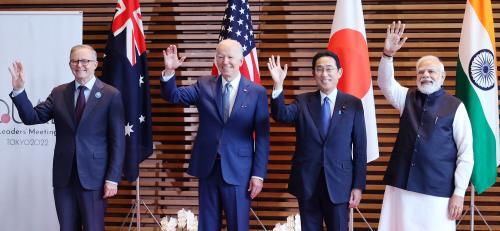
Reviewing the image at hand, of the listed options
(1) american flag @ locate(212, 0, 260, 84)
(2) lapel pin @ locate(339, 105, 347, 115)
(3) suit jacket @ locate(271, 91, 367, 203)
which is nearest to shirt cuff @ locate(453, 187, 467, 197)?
(3) suit jacket @ locate(271, 91, 367, 203)

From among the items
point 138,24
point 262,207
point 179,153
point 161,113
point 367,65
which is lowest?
point 262,207

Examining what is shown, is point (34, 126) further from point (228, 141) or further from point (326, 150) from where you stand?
point (326, 150)

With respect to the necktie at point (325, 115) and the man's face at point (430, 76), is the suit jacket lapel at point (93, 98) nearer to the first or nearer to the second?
the necktie at point (325, 115)

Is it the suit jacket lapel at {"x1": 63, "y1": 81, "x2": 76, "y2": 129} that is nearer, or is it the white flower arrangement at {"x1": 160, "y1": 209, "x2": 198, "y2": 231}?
the suit jacket lapel at {"x1": 63, "y1": 81, "x2": 76, "y2": 129}

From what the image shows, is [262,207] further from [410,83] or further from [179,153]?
[410,83]

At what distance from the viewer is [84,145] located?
3.06 metres

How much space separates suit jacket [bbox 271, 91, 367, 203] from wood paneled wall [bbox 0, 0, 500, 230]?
5.50ft

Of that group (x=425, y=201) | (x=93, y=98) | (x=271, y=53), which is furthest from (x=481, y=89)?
(x=93, y=98)

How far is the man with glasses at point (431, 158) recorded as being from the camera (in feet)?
9.93

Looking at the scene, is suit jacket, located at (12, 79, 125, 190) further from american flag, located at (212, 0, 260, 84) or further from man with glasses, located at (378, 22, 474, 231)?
man with glasses, located at (378, 22, 474, 231)

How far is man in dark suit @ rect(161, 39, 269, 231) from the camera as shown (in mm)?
3008

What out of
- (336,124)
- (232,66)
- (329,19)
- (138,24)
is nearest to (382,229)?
(336,124)

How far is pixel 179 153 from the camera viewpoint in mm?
4816

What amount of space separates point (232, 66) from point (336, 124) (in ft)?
2.21
